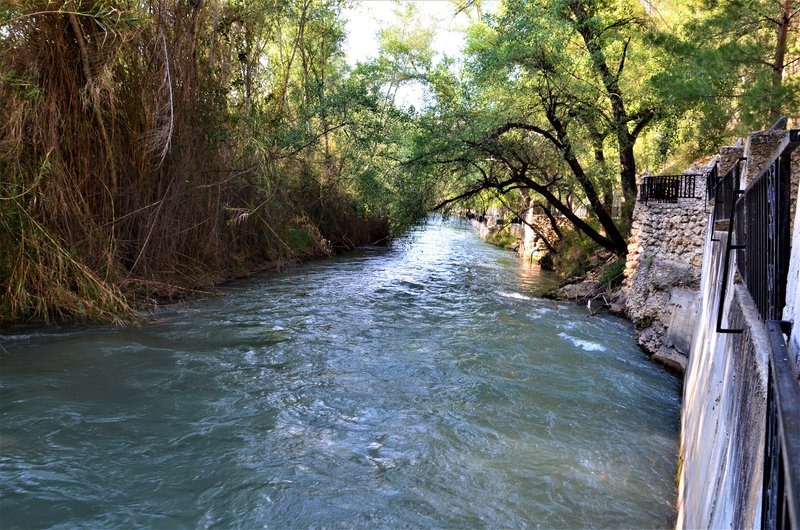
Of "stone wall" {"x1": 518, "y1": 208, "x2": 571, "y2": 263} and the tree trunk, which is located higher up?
the tree trunk

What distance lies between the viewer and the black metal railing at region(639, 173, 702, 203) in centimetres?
1164

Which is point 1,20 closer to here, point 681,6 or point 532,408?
point 532,408

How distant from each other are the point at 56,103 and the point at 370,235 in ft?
64.9

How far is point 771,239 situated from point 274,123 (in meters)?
13.3

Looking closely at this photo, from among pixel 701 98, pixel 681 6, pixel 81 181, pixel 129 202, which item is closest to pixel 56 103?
pixel 81 181

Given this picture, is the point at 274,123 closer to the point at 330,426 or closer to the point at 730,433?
the point at 330,426

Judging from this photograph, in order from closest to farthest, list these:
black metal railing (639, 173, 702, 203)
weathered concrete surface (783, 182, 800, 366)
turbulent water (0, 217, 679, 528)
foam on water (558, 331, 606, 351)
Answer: weathered concrete surface (783, 182, 800, 366) → turbulent water (0, 217, 679, 528) → foam on water (558, 331, 606, 351) → black metal railing (639, 173, 702, 203)

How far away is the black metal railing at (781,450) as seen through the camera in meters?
1.27

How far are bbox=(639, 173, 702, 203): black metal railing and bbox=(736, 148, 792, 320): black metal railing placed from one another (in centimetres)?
873

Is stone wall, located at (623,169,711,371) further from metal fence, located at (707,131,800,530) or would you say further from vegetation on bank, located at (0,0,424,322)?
vegetation on bank, located at (0,0,424,322)

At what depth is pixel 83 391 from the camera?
22.0 feet

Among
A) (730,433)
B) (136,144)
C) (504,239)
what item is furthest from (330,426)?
(504,239)

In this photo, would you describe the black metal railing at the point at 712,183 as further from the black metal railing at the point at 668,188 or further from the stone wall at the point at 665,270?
the black metal railing at the point at 668,188

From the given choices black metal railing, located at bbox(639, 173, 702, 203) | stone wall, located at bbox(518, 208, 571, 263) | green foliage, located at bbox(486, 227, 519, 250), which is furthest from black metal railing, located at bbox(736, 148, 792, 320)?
green foliage, located at bbox(486, 227, 519, 250)
